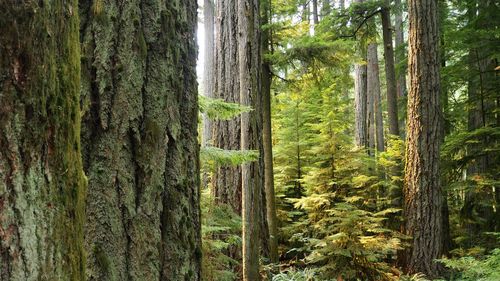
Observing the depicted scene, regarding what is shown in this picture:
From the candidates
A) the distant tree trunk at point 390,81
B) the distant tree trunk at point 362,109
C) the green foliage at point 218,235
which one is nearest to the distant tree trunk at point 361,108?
the distant tree trunk at point 362,109

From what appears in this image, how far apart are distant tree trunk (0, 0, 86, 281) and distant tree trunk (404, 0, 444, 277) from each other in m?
6.99

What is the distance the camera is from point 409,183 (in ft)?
23.4

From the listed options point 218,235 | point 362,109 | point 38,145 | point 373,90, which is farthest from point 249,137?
point 373,90

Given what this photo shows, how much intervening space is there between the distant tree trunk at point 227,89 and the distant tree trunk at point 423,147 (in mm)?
3271

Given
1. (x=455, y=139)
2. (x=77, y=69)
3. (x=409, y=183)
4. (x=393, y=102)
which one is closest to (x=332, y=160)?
(x=409, y=183)

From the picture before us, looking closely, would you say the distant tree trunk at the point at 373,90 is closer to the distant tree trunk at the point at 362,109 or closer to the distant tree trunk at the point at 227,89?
the distant tree trunk at the point at 362,109

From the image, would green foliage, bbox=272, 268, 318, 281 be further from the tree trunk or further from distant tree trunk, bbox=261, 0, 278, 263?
the tree trunk

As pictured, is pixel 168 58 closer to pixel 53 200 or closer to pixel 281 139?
pixel 53 200

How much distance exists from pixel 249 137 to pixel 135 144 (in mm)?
3851

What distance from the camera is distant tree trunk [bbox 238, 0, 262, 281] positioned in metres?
4.39

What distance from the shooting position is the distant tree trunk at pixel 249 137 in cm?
439

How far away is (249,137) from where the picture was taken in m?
5.30

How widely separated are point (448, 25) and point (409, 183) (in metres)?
7.72

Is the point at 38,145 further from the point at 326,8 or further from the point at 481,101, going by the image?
the point at 326,8
